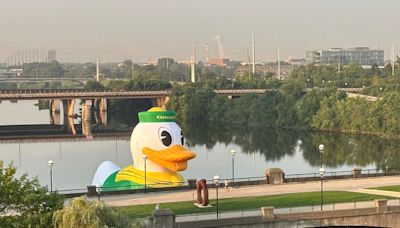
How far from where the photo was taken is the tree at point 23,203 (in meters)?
24.1

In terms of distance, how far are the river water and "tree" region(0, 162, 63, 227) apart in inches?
1320

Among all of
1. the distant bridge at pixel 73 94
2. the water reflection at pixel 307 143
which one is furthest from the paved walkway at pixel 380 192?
the distant bridge at pixel 73 94

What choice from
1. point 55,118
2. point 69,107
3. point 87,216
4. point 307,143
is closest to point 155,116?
point 87,216

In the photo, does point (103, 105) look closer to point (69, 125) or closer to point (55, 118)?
point (55, 118)

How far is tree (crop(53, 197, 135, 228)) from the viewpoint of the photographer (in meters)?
24.3

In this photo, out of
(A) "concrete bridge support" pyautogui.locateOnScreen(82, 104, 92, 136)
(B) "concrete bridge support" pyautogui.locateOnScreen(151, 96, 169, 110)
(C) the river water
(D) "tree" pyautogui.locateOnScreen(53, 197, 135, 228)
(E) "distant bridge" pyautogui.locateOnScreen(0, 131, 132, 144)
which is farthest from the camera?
(B) "concrete bridge support" pyautogui.locateOnScreen(151, 96, 169, 110)

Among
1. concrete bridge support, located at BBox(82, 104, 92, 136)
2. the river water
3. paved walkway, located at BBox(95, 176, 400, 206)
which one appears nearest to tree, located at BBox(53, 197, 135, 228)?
paved walkway, located at BBox(95, 176, 400, 206)

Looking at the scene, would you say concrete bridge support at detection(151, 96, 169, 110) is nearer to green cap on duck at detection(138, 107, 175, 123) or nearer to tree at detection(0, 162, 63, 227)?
green cap on duck at detection(138, 107, 175, 123)

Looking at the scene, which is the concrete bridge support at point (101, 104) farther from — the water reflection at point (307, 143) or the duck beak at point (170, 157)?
the duck beak at point (170, 157)

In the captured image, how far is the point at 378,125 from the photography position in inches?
4065

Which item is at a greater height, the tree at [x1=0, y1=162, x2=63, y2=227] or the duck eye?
the duck eye

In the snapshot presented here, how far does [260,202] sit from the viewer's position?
115ft

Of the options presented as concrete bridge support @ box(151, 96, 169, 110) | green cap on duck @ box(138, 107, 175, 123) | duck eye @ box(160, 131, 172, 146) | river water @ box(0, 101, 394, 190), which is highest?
green cap on duck @ box(138, 107, 175, 123)

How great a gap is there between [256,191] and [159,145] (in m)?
6.47
